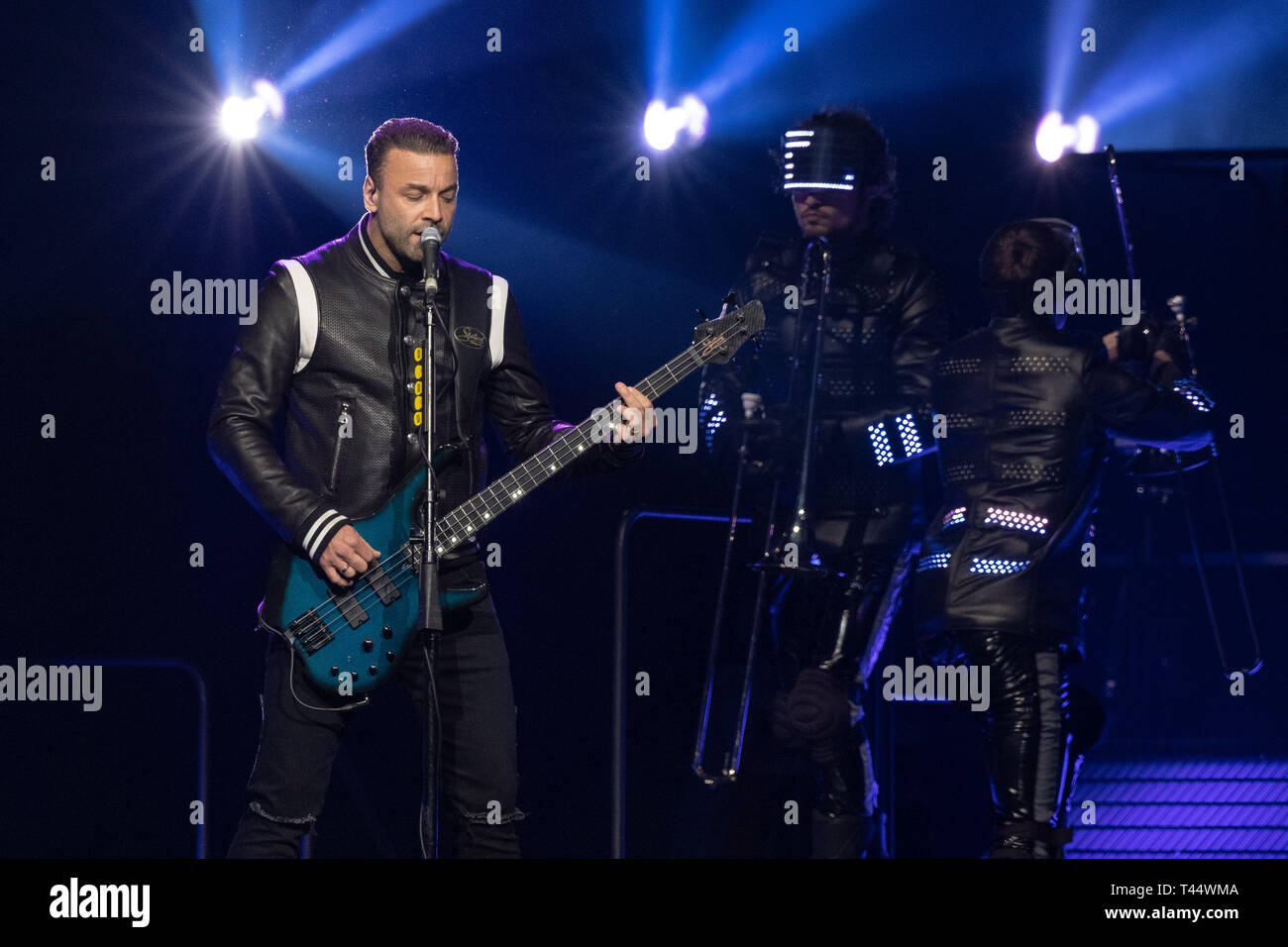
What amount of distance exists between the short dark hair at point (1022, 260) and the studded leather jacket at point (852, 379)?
334 millimetres

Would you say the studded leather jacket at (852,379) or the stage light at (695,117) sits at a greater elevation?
the stage light at (695,117)

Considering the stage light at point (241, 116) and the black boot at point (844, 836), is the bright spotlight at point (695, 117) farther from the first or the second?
the black boot at point (844, 836)

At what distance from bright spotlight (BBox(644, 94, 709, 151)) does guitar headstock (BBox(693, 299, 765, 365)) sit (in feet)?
7.97

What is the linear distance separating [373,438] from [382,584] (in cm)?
42

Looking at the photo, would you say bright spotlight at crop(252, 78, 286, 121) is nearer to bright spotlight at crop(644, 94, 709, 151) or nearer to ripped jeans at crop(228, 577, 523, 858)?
bright spotlight at crop(644, 94, 709, 151)

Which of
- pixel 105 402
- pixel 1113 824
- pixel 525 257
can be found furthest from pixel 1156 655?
pixel 105 402

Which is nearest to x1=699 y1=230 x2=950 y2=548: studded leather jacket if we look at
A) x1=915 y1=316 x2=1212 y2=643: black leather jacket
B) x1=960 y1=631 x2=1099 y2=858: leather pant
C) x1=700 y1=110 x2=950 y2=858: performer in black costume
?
x1=700 y1=110 x2=950 y2=858: performer in black costume

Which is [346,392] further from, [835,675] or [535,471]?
[835,675]

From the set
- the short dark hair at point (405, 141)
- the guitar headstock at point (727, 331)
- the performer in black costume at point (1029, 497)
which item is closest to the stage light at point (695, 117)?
the performer in black costume at point (1029, 497)

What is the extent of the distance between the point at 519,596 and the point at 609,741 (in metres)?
0.71

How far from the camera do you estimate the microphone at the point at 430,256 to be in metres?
4.13

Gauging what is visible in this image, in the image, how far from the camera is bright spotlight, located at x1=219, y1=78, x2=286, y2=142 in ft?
22.0

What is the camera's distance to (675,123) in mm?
7328

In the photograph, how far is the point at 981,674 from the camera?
552cm
